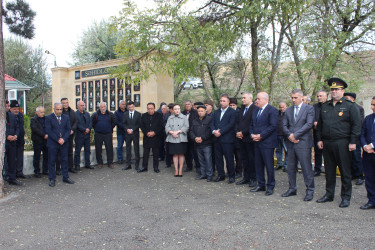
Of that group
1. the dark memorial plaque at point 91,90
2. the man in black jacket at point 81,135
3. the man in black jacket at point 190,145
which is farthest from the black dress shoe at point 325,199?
the dark memorial plaque at point 91,90

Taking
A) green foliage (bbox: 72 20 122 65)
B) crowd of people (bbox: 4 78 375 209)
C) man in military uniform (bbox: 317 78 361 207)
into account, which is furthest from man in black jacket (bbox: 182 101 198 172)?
green foliage (bbox: 72 20 122 65)

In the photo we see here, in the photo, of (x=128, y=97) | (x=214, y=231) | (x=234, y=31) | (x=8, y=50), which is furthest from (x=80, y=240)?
(x=8, y=50)

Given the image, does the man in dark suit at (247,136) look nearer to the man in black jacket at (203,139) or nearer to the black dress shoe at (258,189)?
the black dress shoe at (258,189)

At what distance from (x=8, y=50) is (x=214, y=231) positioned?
101ft

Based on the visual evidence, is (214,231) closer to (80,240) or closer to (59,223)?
(80,240)

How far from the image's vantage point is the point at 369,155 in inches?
217

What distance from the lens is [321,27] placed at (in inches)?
521

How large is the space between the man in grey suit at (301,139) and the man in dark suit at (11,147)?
6.03 meters

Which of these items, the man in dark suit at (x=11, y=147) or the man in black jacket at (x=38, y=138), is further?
the man in black jacket at (x=38, y=138)

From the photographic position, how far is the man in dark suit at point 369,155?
17.7ft

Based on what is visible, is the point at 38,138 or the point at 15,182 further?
the point at 38,138

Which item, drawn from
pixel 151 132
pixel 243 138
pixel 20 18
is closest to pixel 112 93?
pixel 20 18

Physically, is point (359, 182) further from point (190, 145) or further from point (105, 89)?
point (105, 89)

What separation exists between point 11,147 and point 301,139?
642 centimetres
